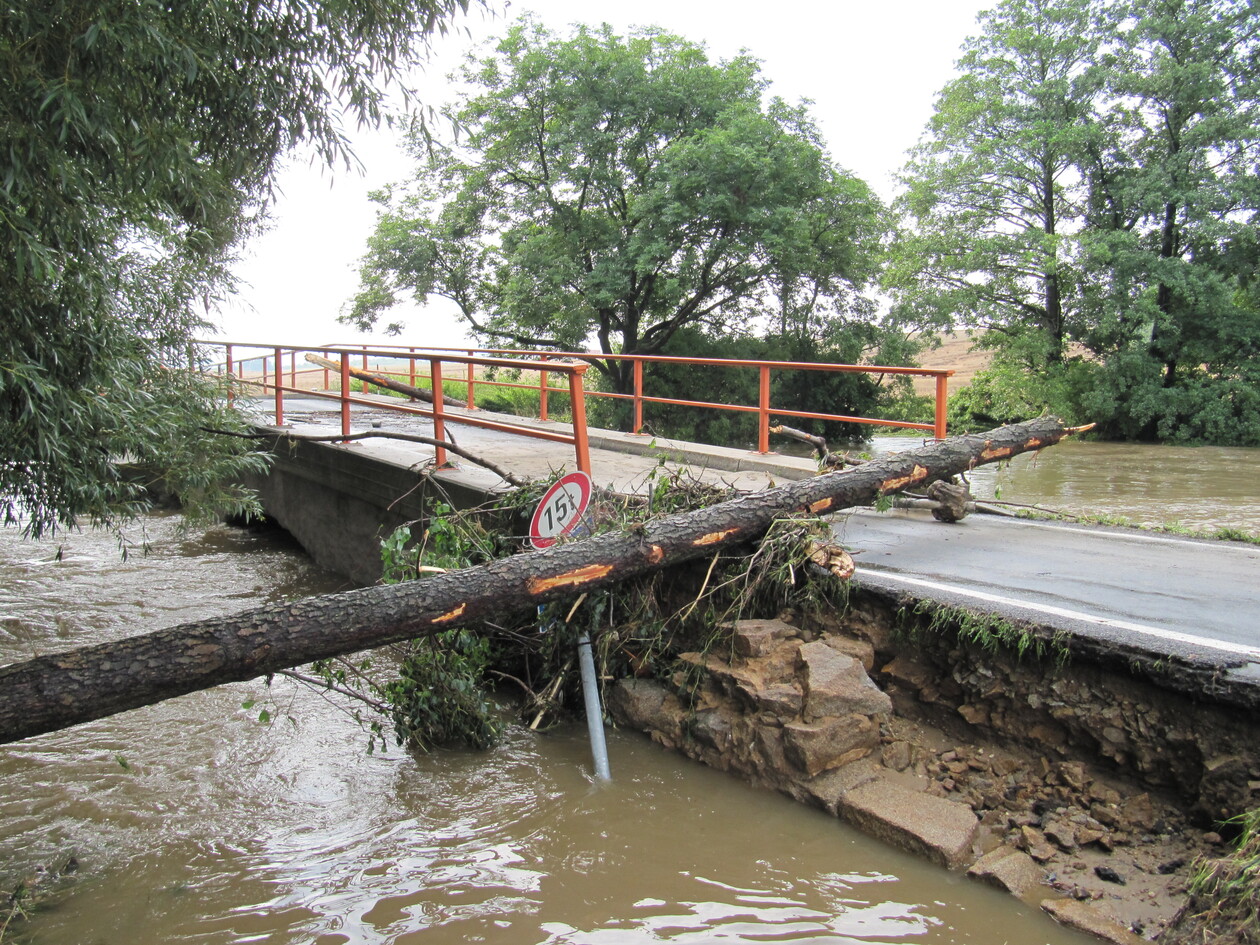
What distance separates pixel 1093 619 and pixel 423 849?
11.1 feet

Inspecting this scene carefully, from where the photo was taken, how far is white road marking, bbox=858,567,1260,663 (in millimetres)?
3916

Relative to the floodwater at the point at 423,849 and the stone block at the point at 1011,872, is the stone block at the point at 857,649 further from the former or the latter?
the stone block at the point at 1011,872

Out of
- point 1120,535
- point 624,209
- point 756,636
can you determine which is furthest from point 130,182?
point 624,209

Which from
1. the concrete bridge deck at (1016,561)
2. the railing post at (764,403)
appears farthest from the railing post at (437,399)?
the railing post at (764,403)

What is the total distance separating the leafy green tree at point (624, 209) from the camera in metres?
22.6

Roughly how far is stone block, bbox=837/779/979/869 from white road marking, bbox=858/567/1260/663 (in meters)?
1.15

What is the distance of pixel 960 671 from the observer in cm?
445

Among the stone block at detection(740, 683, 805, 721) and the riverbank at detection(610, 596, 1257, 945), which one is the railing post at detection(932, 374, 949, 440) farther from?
the stone block at detection(740, 683, 805, 721)

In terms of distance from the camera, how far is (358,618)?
4012mm

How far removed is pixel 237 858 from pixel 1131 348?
2325 cm

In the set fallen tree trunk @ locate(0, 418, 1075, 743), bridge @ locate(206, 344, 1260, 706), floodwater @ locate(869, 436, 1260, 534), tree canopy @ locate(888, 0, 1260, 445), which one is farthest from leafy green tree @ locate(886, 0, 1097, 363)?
fallen tree trunk @ locate(0, 418, 1075, 743)

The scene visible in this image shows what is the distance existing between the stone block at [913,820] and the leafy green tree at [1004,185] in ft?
69.5

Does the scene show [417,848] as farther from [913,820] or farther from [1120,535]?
[1120,535]

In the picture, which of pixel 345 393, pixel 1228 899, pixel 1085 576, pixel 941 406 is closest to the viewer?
pixel 1228 899
